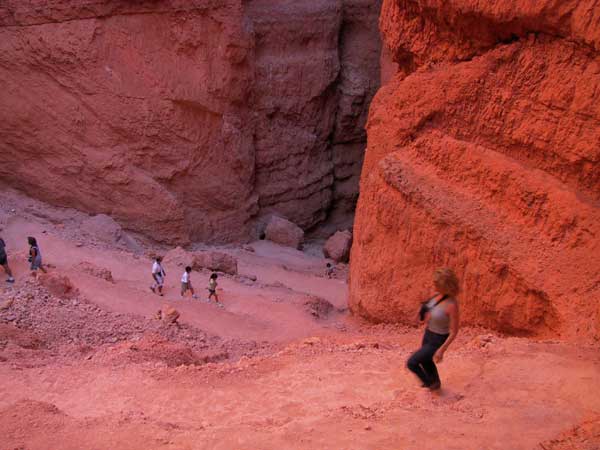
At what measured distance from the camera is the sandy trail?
431 centimetres

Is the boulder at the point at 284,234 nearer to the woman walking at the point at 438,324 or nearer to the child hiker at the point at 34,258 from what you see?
the child hiker at the point at 34,258

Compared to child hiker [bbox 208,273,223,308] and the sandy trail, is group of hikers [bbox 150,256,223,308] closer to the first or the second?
child hiker [bbox 208,273,223,308]

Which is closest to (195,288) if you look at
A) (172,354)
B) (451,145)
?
(172,354)

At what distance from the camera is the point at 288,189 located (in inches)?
651

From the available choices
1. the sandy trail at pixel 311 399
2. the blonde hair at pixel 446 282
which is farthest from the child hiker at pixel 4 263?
the blonde hair at pixel 446 282

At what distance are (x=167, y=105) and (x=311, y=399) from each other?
9703 millimetres

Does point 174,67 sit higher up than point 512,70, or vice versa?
point 512,70

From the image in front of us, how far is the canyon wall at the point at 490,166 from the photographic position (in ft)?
20.8

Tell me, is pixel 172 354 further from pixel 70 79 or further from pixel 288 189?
pixel 288 189

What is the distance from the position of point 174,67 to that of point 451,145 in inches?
305

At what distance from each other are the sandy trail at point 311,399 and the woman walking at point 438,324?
0.69 ft

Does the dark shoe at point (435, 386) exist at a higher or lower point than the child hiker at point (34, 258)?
higher

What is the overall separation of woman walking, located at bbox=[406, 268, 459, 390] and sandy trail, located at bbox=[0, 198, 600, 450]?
0.21 metres

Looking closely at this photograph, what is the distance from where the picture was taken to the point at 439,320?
4766 millimetres
